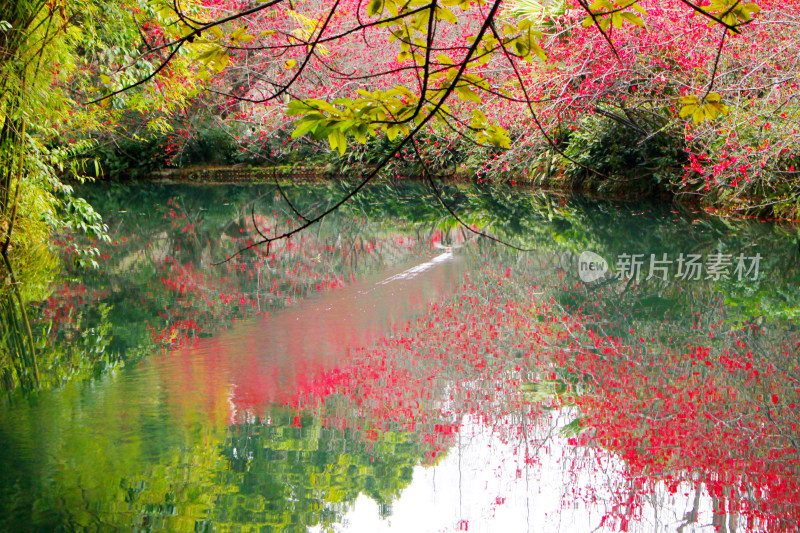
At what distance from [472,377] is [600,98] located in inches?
333

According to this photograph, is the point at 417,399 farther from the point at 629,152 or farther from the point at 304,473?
the point at 629,152

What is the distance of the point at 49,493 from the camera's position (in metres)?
3.08

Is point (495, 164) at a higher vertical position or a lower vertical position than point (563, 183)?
higher

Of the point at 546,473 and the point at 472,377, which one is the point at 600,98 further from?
the point at 546,473

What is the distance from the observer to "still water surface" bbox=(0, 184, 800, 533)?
3.11 meters

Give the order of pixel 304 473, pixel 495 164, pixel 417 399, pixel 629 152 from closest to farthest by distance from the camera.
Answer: pixel 304 473 → pixel 417 399 → pixel 629 152 → pixel 495 164

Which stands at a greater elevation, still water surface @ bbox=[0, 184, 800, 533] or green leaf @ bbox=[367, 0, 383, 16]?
green leaf @ bbox=[367, 0, 383, 16]

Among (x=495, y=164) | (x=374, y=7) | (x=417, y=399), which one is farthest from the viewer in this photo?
(x=495, y=164)

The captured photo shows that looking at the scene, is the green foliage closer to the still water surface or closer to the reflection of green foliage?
the still water surface

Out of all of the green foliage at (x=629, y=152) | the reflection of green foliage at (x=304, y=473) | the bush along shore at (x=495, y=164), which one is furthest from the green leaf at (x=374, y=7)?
the green foliage at (x=629, y=152)

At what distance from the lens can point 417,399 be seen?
439 cm

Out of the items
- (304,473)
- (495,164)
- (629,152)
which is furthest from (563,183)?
(304,473)

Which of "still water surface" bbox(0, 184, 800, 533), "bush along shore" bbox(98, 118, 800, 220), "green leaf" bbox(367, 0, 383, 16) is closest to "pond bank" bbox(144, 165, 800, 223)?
"bush along shore" bbox(98, 118, 800, 220)

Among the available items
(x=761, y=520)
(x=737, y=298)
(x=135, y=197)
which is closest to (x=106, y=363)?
(x=761, y=520)
